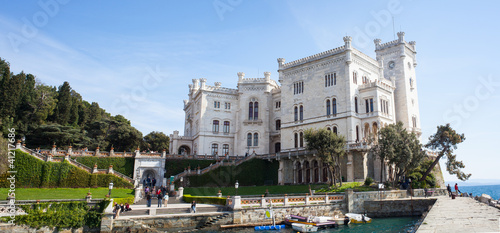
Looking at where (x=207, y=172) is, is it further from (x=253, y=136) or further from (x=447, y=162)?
(x=447, y=162)

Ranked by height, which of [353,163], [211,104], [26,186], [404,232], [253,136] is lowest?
[404,232]

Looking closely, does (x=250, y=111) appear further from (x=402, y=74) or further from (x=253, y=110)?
(x=402, y=74)

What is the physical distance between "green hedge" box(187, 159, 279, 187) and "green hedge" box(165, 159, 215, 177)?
11.8ft

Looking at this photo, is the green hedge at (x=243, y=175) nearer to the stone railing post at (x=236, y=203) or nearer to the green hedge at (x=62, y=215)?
the stone railing post at (x=236, y=203)

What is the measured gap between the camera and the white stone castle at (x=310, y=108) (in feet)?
134

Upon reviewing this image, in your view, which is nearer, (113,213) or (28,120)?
(113,213)

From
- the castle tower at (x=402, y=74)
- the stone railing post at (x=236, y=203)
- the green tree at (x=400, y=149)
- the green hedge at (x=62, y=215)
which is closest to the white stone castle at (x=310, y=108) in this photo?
the castle tower at (x=402, y=74)

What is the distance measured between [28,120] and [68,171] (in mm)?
20489

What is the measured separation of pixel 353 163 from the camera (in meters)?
38.0

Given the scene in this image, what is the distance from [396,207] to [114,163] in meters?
29.5

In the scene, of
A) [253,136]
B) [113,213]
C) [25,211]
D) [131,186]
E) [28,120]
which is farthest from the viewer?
[253,136]

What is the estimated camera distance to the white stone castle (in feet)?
134

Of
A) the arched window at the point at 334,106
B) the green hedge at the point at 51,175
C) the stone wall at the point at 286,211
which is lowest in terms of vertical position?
the stone wall at the point at 286,211

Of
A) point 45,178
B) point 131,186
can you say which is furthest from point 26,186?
point 131,186
